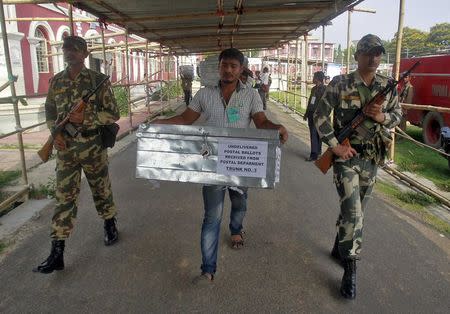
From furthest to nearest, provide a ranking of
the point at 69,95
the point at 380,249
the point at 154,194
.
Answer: the point at 154,194, the point at 380,249, the point at 69,95

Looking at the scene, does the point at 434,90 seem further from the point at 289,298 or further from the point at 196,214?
the point at 289,298

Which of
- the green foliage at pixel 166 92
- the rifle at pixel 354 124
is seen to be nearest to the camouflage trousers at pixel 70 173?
the rifle at pixel 354 124

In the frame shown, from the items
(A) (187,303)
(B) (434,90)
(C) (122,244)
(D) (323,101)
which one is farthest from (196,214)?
(B) (434,90)

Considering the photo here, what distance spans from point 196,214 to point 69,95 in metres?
2.02

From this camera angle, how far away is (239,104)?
9.83 ft

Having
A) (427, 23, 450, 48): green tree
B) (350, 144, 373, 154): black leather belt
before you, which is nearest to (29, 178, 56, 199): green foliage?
(350, 144, 373, 154): black leather belt

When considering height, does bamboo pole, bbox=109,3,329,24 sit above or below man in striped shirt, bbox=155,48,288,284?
above

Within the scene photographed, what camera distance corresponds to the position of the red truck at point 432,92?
9047mm

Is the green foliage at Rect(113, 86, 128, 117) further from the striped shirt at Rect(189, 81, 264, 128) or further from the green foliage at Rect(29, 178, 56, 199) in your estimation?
the striped shirt at Rect(189, 81, 264, 128)

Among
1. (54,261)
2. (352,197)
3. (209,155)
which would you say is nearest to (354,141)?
(352,197)

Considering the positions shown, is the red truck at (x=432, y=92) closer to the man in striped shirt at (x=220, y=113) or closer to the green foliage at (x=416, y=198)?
the green foliage at (x=416, y=198)

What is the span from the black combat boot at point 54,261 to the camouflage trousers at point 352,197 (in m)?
2.29

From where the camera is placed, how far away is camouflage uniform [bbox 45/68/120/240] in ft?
11.0

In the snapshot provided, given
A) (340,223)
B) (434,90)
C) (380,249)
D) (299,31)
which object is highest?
(299,31)
